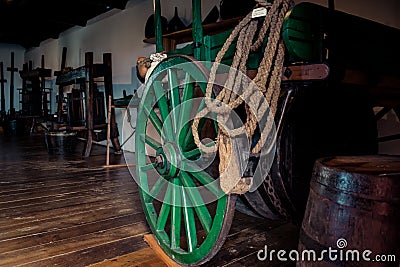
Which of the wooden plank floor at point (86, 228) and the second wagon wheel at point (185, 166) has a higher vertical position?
the second wagon wheel at point (185, 166)

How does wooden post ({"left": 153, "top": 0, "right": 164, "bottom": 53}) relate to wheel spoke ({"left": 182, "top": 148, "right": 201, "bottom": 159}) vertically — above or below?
above

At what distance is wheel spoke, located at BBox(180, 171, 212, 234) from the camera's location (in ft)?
3.78

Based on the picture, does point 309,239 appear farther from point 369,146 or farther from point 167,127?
point 369,146

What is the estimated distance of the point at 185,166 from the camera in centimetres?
123

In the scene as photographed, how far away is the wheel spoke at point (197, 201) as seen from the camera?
1.15m

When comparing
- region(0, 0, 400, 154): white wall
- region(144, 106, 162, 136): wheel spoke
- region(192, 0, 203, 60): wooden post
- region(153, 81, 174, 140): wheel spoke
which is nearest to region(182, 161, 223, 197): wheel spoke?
region(153, 81, 174, 140): wheel spoke

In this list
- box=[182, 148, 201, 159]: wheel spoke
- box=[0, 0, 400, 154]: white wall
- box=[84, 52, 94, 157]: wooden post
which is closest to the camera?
box=[182, 148, 201, 159]: wheel spoke

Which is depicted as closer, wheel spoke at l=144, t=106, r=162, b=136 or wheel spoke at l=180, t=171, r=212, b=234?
wheel spoke at l=180, t=171, r=212, b=234

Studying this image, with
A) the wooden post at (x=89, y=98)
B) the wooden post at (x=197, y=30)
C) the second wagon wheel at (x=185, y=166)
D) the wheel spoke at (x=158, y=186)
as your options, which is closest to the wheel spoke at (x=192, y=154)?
the second wagon wheel at (x=185, y=166)

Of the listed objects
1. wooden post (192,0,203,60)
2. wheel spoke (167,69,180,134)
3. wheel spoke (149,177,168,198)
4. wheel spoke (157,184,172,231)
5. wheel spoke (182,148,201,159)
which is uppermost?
wooden post (192,0,203,60)

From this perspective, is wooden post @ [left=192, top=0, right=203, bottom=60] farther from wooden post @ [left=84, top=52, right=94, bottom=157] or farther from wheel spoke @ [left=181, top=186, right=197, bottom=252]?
wooden post @ [left=84, top=52, right=94, bottom=157]

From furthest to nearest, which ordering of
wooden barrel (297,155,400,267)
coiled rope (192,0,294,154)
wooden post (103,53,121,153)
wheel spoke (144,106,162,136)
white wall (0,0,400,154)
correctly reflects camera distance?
wooden post (103,53,121,153), white wall (0,0,400,154), wheel spoke (144,106,162,136), coiled rope (192,0,294,154), wooden barrel (297,155,400,267)

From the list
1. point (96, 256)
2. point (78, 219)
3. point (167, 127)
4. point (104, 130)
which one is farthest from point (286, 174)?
point (104, 130)

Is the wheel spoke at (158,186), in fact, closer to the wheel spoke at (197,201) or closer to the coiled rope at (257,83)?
the wheel spoke at (197,201)
